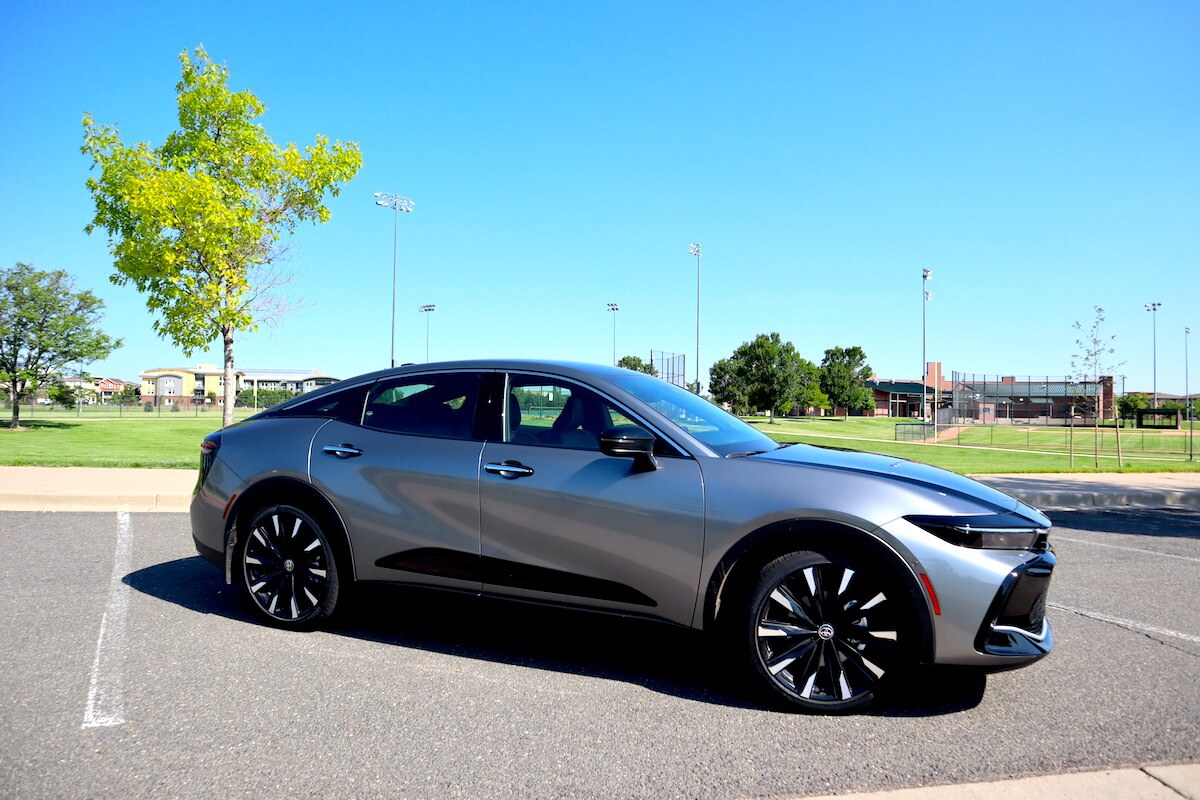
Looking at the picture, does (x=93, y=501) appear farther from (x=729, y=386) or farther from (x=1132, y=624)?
(x=729, y=386)

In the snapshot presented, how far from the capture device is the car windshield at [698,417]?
3990 mm

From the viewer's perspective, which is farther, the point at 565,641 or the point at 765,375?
the point at 765,375

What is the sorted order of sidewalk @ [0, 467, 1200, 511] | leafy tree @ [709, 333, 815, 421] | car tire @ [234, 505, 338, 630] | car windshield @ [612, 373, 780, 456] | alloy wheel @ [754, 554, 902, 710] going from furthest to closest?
leafy tree @ [709, 333, 815, 421]
sidewalk @ [0, 467, 1200, 511]
car tire @ [234, 505, 338, 630]
car windshield @ [612, 373, 780, 456]
alloy wheel @ [754, 554, 902, 710]

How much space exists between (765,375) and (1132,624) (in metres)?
62.8

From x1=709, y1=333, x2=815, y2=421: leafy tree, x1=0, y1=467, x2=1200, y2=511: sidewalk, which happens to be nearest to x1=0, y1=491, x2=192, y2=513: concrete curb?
x1=0, y1=467, x2=1200, y2=511: sidewalk

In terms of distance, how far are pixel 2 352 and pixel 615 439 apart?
3930 centimetres

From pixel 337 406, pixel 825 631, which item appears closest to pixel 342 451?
pixel 337 406

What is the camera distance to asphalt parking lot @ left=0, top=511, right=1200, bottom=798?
285 centimetres

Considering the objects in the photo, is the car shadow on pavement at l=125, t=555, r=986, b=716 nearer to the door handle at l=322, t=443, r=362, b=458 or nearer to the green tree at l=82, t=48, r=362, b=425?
the door handle at l=322, t=443, r=362, b=458

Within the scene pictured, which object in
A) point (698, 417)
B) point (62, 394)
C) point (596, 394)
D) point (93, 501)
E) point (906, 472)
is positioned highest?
point (62, 394)

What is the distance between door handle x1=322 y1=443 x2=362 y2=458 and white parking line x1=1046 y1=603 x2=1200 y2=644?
4.74 metres

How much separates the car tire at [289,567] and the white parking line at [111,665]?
741 millimetres

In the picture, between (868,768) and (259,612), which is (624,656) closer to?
(868,768)

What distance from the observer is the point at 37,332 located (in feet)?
111
